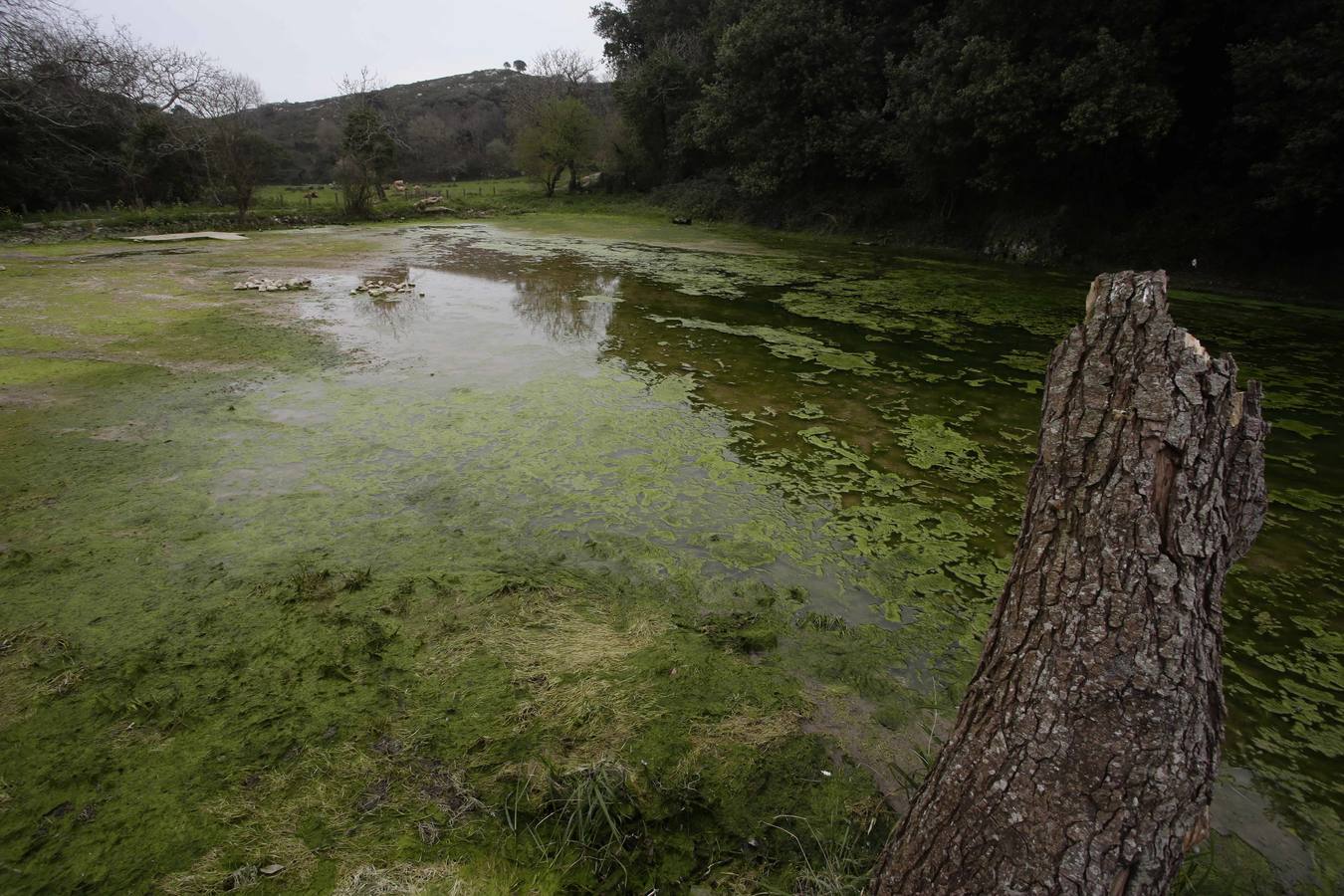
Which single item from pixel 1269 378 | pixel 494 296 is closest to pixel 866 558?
pixel 1269 378

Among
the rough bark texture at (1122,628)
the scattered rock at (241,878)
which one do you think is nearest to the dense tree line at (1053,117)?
the rough bark texture at (1122,628)

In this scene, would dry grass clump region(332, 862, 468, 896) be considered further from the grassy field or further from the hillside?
the hillside

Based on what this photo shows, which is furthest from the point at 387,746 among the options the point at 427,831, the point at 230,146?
the point at 230,146

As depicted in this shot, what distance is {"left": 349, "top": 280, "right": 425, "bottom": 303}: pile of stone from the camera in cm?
787

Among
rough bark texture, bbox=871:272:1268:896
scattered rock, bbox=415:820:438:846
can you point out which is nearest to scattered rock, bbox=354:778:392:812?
scattered rock, bbox=415:820:438:846

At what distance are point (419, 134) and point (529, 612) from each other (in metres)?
34.0

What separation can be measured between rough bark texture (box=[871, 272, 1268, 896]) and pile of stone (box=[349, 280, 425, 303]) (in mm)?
7922

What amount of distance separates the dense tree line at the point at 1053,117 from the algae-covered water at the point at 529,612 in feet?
16.6

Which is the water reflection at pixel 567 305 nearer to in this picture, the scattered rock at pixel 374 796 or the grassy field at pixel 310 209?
the scattered rock at pixel 374 796

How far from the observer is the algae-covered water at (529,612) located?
158 cm

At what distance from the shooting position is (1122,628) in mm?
1070

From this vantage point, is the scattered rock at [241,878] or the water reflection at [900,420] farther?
the water reflection at [900,420]

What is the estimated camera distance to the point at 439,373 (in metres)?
5.11

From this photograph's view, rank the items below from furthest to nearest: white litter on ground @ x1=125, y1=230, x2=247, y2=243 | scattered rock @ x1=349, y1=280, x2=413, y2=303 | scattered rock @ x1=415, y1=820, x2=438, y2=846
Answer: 1. white litter on ground @ x1=125, y1=230, x2=247, y2=243
2. scattered rock @ x1=349, y1=280, x2=413, y2=303
3. scattered rock @ x1=415, y1=820, x2=438, y2=846
